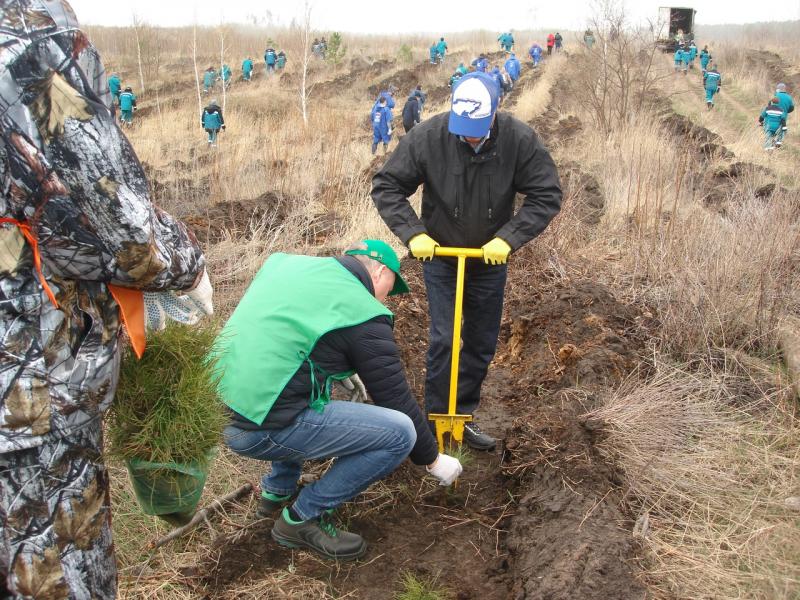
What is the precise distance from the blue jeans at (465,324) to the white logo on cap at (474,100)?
0.80 m

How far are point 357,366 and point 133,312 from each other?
1.08m

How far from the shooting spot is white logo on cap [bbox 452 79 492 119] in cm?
349

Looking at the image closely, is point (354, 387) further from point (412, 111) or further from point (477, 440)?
point (412, 111)

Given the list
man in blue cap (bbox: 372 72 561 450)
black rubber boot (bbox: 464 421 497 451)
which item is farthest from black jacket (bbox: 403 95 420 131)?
black rubber boot (bbox: 464 421 497 451)

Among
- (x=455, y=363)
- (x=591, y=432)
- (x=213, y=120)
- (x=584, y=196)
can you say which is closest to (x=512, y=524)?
(x=591, y=432)

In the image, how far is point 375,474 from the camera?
303 cm

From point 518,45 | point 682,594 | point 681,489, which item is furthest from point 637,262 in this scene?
point 518,45

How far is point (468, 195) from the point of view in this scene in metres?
3.79

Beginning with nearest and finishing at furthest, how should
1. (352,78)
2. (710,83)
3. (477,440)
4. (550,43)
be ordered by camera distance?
1. (477,440)
2. (710,83)
3. (352,78)
4. (550,43)

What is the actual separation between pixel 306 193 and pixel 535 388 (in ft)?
17.4

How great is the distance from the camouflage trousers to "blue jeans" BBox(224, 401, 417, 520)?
3.17 feet

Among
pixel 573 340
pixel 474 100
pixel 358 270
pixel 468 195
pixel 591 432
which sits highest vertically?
pixel 474 100

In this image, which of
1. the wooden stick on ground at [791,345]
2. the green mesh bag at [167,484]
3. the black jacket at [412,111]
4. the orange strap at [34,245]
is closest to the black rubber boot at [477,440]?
the wooden stick on ground at [791,345]

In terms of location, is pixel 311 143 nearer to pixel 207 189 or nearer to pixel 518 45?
pixel 207 189
